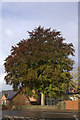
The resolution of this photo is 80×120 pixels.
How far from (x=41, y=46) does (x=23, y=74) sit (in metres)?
7.26

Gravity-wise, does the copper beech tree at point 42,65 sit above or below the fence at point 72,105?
above

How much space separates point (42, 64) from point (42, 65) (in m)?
0.51

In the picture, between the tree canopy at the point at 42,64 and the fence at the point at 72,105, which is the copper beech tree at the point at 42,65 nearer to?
the tree canopy at the point at 42,64

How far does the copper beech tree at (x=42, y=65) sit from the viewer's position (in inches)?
1757

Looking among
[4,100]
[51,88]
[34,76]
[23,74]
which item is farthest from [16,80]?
[4,100]

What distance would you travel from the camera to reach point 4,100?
71.2 m

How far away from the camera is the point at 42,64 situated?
47.5 metres

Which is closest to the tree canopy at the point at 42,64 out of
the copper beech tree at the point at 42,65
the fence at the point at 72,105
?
the copper beech tree at the point at 42,65

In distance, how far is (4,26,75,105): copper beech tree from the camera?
44.6 metres

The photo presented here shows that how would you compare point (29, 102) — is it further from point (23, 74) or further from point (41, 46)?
point (41, 46)

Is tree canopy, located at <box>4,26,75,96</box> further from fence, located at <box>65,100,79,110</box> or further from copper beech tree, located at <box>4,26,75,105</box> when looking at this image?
fence, located at <box>65,100,79,110</box>

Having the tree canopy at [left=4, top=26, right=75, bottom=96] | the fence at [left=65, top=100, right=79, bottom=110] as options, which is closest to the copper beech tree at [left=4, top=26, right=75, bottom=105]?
the tree canopy at [left=4, top=26, right=75, bottom=96]

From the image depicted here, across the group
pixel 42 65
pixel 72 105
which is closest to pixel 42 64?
pixel 42 65

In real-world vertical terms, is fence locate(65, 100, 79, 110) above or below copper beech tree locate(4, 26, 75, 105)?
below
